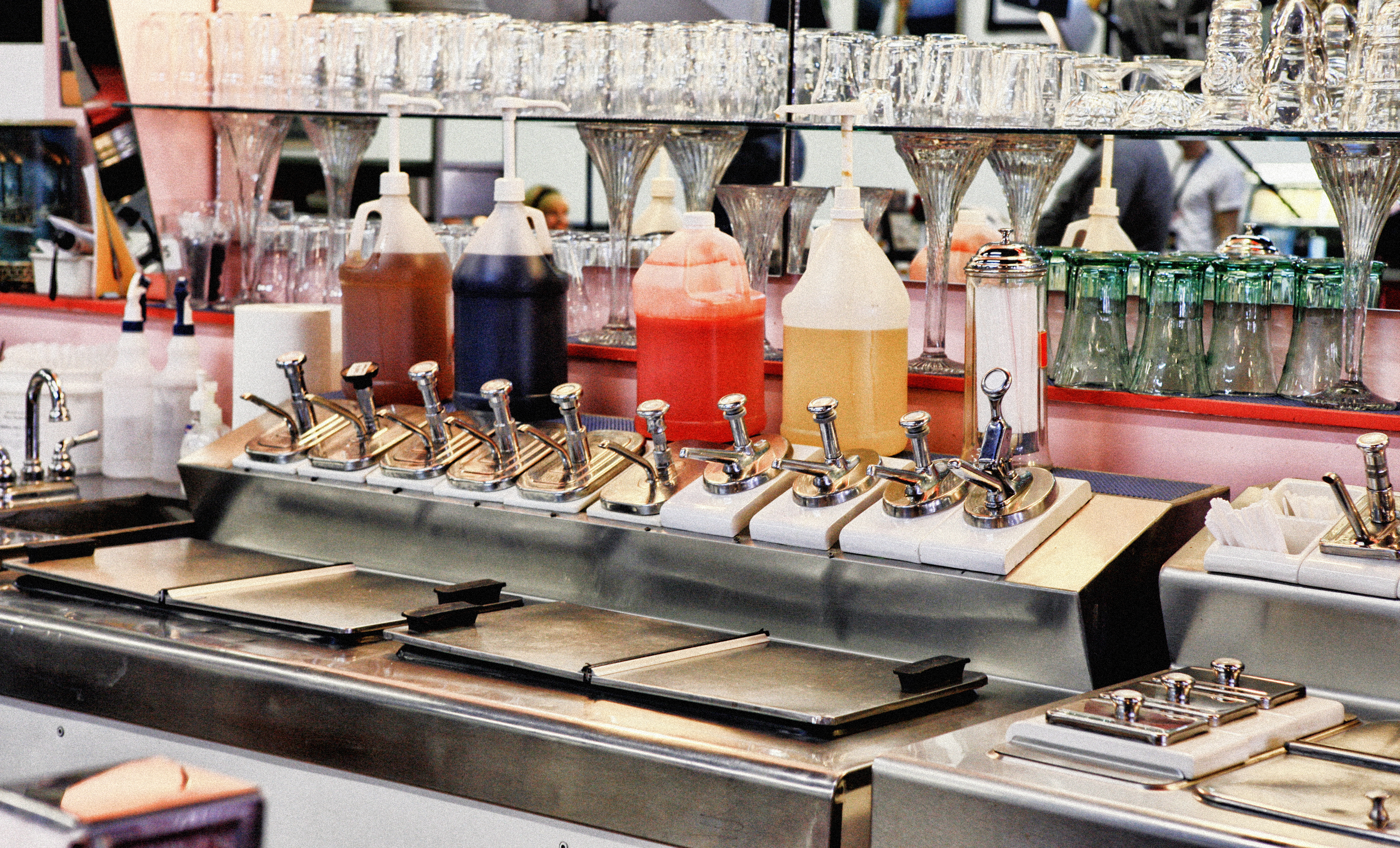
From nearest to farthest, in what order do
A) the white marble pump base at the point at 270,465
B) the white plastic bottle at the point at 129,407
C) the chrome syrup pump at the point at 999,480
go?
the chrome syrup pump at the point at 999,480 → the white marble pump base at the point at 270,465 → the white plastic bottle at the point at 129,407

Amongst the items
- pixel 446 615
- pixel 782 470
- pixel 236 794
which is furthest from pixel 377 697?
pixel 236 794

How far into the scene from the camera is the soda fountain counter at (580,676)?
1322 millimetres

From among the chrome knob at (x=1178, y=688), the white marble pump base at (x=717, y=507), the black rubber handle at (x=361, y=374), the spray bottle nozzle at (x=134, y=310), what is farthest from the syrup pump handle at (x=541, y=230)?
the chrome knob at (x=1178, y=688)

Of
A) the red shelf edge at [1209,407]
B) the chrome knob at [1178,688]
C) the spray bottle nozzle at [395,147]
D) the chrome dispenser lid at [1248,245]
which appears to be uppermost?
the spray bottle nozzle at [395,147]

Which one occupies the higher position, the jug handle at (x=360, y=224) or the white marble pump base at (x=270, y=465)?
the jug handle at (x=360, y=224)

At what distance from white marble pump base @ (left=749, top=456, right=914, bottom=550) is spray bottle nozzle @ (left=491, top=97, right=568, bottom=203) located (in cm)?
58

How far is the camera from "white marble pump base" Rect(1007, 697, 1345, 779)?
3.81 feet

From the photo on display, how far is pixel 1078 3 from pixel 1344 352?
1.97ft

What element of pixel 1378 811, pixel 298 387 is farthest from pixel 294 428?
pixel 1378 811

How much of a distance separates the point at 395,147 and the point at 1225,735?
4.60ft

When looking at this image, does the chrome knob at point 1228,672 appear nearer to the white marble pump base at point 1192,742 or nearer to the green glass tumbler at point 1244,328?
the white marble pump base at point 1192,742

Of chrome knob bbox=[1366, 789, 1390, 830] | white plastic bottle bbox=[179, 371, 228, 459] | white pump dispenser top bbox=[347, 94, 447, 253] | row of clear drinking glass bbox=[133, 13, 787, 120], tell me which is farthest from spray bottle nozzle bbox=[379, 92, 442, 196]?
chrome knob bbox=[1366, 789, 1390, 830]

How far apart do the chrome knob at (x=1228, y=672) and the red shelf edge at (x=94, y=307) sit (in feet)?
5.86

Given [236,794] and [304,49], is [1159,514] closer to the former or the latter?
[236,794]
